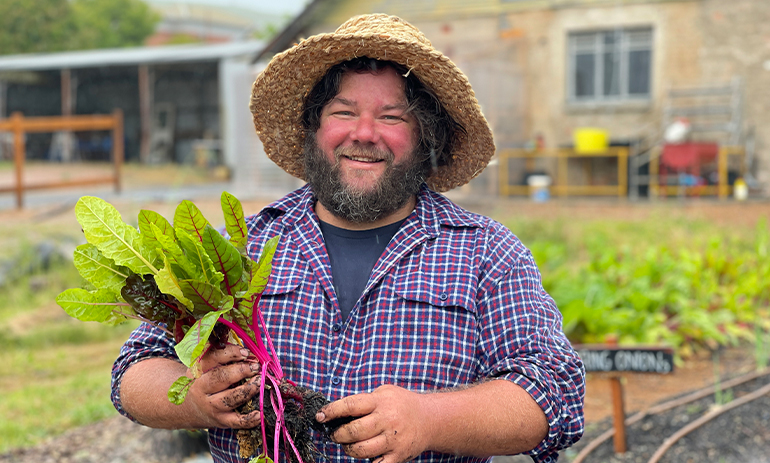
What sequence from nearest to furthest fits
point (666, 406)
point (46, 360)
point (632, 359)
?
1. point (632, 359)
2. point (666, 406)
3. point (46, 360)

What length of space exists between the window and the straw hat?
13350mm

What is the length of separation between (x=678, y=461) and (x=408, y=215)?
2.65 m

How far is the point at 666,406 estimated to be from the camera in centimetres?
465

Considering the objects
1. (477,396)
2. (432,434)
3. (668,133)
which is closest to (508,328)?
(477,396)

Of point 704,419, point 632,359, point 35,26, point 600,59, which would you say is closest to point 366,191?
point 632,359

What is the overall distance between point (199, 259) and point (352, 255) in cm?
62

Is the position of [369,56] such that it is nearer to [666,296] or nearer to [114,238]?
[114,238]

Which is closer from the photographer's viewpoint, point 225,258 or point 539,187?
point 225,258

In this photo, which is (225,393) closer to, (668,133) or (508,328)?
(508,328)

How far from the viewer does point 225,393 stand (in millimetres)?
1717

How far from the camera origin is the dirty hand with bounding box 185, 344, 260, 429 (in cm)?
171

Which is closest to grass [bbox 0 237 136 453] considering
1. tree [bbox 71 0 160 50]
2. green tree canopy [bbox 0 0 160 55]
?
green tree canopy [bbox 0 0 160 55]

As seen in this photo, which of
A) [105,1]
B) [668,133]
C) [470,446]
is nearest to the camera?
[470,446]

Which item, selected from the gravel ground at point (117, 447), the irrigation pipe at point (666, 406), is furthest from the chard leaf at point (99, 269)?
the irrigation pipe at point (666, 406)
